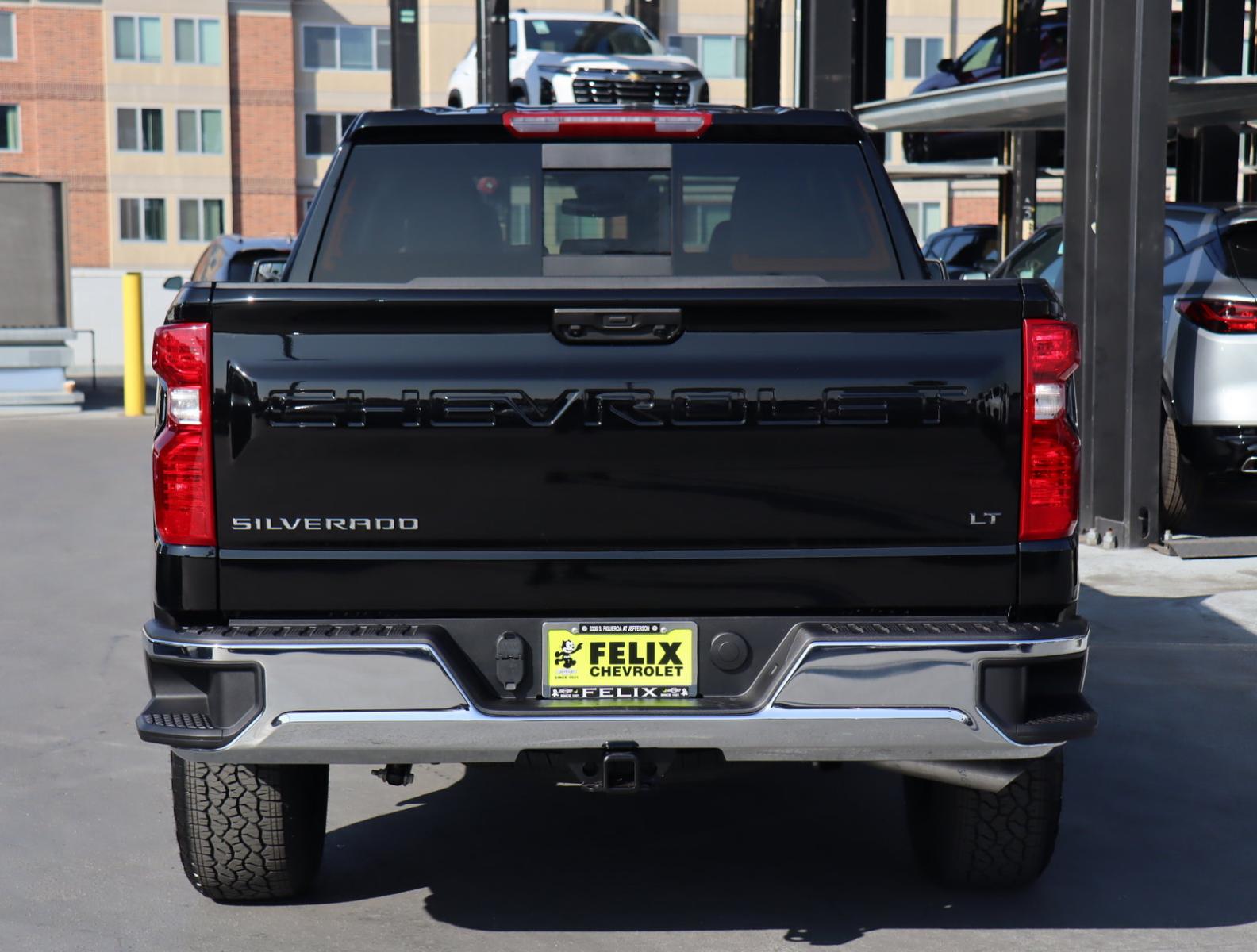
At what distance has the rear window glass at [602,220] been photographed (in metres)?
4.88

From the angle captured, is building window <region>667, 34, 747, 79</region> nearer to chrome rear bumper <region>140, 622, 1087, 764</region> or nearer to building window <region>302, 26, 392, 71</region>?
building window <region>302, 26, 392, 71</region>

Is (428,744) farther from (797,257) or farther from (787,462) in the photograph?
(797,257)

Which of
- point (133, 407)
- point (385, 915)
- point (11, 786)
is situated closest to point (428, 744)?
point (385, 915)

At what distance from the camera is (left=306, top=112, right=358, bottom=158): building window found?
57625mm

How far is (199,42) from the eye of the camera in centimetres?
5647

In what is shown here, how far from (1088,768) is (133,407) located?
1631cm

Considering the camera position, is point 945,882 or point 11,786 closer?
point 945,882

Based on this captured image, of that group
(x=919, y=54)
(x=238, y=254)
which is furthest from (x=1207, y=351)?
(x=919, y=54)

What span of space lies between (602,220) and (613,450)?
1.65m

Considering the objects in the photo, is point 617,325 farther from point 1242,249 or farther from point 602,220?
point 1242,249

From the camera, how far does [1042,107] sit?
12625mm

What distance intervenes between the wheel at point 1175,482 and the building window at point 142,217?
2014 inches

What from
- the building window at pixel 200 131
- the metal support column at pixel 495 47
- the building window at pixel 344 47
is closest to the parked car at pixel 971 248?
the metal support column at pixel 495 47

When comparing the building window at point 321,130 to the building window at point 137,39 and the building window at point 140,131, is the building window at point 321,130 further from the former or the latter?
the building window at point 137,39
